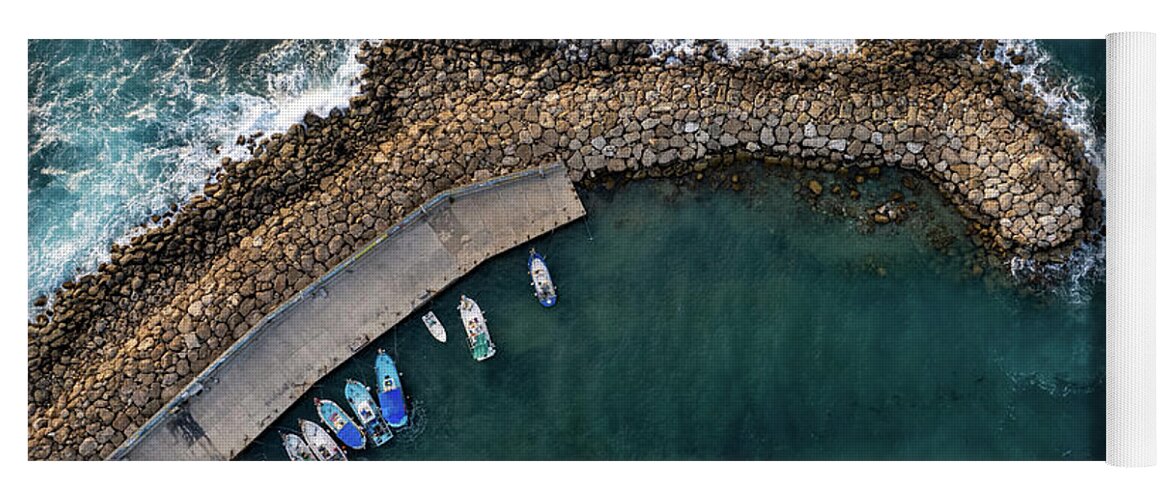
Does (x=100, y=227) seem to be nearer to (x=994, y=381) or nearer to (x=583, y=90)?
(x=583, y=90)

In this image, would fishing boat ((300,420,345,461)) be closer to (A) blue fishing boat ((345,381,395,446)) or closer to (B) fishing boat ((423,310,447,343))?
(A) blue fishing boat ((345,381,395,446))

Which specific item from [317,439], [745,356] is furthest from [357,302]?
[745,356]

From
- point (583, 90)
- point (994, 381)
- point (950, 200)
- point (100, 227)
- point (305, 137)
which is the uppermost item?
point (583, 90)

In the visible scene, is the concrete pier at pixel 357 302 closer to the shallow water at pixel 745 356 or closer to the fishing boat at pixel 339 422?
the shallow water at pixel 745 356

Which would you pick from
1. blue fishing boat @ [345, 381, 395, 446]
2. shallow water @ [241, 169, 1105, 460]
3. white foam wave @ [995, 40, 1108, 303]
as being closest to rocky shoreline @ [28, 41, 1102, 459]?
white foam wave @ [995, 40, 1108, 303]

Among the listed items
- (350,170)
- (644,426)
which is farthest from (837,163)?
(350,170)

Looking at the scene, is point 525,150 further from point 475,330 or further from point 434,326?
point 434,326

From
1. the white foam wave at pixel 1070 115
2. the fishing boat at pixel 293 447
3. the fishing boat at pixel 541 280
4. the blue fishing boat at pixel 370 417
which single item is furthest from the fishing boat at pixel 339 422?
the white foam wave at pixel 1070 115
